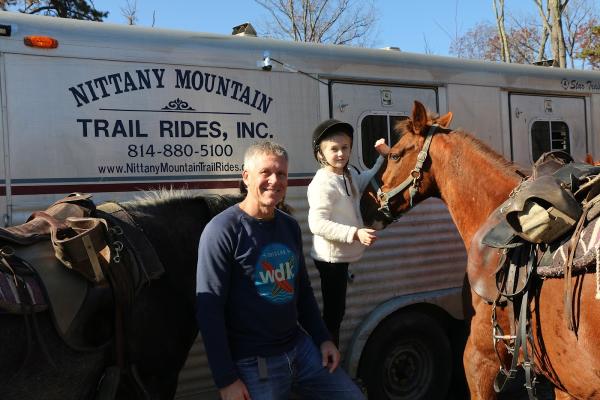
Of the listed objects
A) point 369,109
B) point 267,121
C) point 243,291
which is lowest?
point 243,291

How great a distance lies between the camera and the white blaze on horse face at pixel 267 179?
2562 mm

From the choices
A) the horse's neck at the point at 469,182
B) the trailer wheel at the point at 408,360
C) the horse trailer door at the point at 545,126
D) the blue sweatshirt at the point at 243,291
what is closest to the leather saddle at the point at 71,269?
the blue sweatshirt at the point at 243,291

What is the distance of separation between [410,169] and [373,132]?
0.83 m

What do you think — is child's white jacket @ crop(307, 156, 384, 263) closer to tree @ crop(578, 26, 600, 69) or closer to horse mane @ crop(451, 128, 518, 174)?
horse mane @ crop(451, 128, 518, 174)

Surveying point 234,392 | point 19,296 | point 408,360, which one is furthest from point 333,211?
point 19,296

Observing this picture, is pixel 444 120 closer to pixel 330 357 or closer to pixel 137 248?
pixel 330 357

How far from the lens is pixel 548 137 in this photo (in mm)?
5453

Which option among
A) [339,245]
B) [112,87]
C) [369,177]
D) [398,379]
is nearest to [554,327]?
[339,245]

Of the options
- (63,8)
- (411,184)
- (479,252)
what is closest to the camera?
(479,252)

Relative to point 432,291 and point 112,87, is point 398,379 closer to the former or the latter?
point 432,291

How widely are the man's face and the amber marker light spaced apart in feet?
5.59

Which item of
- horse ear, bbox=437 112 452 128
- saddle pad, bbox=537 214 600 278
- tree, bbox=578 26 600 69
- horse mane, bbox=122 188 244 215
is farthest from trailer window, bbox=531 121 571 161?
tree, bbox=578 26 600 69

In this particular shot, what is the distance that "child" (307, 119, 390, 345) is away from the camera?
11.8 feet

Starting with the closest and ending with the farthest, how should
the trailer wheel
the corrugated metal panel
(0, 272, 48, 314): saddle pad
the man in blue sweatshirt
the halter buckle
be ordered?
1. (0, 272, 48, 314): saddle pad
2. the man in blue sweatshirt
3. the halter buckle
4. the corrugated metal panel
5. the trailer wheel
